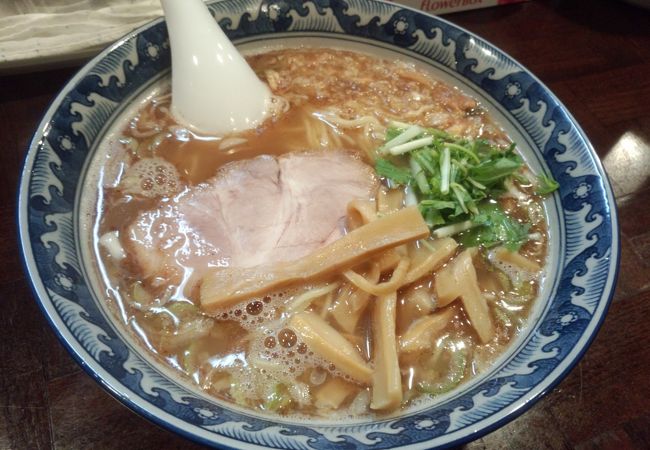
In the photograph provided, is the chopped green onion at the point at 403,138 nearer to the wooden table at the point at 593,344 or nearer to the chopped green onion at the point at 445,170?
the chopped green onion at the point at 445,170

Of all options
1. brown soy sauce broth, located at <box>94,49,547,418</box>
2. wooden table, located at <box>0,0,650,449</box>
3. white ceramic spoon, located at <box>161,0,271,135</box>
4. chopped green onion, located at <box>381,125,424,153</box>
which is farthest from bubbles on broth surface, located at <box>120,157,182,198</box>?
chopped green onion, located at <box>381,125,424,153</box>

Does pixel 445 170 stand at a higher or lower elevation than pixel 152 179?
higher

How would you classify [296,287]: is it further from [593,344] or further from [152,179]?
[593,344]

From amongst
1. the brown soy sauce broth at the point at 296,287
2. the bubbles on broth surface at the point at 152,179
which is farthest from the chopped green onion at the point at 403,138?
the bubbles on broth surface at the point at 152,179

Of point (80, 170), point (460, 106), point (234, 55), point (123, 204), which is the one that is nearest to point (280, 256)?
point (123, 204)

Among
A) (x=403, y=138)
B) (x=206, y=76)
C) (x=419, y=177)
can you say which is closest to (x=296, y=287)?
(x=419, y=177)

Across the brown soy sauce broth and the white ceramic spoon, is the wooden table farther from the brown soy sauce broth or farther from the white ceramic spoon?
the white ceramic spoon

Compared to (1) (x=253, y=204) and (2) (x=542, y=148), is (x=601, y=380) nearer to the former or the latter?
(2) (x=542, y=148)
